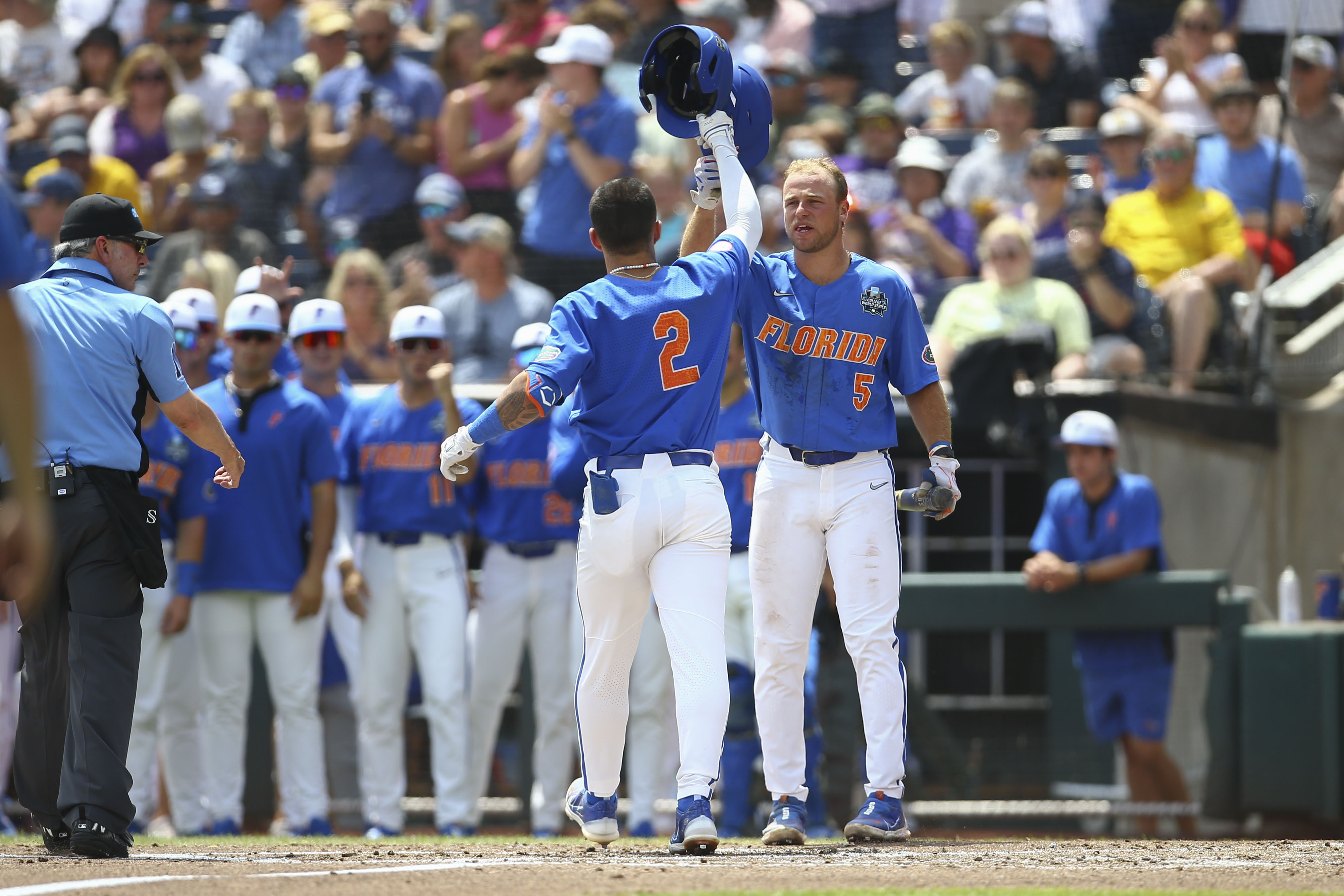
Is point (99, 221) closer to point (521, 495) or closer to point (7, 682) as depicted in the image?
point (521, 495)

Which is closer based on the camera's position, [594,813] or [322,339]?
[594,813]

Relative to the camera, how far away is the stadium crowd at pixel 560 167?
9211 mm

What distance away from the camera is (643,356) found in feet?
17.7

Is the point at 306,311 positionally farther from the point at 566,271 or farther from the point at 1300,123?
the point at 1300,123

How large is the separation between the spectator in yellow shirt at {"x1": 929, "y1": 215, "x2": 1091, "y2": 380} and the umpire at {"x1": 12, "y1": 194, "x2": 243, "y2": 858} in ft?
18.1

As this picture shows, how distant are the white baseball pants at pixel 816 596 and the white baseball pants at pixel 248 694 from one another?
3.07 meters

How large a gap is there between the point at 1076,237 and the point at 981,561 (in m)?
2.06

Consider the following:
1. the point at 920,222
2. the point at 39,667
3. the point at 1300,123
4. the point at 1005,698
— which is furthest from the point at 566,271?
the point at 39,667

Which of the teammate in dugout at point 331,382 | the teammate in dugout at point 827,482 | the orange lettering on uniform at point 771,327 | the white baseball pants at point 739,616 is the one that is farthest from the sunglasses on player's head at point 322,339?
the orange lettering on uniform at point 771,327

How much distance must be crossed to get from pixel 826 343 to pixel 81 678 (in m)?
2.67

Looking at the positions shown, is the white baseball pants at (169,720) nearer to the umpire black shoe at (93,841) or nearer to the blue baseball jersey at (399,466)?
the blue baseball jersey at (399,466)

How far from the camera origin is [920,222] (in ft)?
36.1

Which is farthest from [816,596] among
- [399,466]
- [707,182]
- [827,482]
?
[399,466]

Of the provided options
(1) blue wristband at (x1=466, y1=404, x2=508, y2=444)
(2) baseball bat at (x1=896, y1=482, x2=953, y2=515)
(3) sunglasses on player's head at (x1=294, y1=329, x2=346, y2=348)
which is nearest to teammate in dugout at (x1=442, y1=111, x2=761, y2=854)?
(1) blue wristband at (x1=466, y1=404, x2=508, y2=444)
